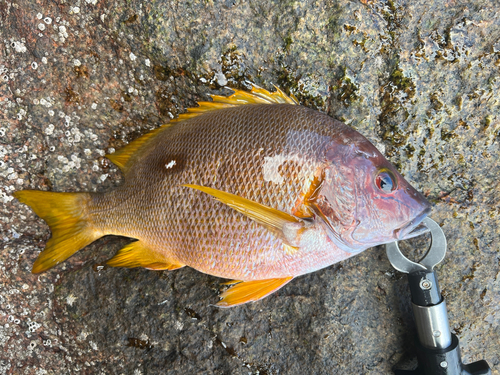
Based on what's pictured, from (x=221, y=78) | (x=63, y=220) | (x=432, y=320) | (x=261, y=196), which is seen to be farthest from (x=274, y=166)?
(x=63, y=220)

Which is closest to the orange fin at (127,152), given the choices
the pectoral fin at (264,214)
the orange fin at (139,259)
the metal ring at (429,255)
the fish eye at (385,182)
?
the orange fin at (139,259)

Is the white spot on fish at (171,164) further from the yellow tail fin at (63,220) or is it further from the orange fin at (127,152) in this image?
the yellow tail fin at (63,220)

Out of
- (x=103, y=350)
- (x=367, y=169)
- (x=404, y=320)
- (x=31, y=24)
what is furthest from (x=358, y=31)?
(x=103, y=350)

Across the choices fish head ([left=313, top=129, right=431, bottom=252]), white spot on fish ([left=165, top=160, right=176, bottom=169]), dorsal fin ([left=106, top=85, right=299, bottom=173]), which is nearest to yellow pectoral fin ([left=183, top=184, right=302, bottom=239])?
fish head ([left=313, top=129, right=431, bottom=252])

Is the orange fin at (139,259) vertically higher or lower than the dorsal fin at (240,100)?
lower

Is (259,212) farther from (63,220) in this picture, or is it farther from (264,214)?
(63,220)

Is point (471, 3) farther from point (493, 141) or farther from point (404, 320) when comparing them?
point (404, 320)
